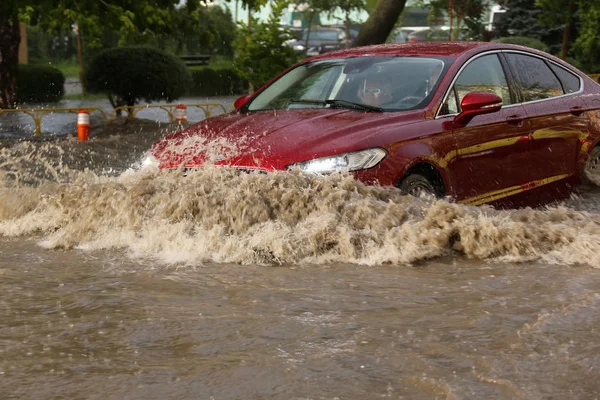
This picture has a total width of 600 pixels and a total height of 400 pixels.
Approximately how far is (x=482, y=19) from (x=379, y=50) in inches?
1434

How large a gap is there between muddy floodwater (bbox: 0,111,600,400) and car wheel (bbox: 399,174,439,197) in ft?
0.47

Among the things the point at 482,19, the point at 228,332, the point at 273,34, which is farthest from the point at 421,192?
the point at 482,19

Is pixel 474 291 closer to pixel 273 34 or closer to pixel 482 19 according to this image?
pixel 273 34

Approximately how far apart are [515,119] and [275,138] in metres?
2.29

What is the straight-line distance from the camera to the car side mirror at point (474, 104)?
7.70m

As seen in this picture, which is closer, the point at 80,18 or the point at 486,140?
the point at 486,140

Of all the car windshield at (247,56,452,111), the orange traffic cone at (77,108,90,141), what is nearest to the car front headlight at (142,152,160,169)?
the car windshield at (247,56,452,111)

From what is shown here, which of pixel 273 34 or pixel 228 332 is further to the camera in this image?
pixel 273 34

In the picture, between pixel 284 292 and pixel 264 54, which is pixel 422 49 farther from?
pixel 264 54

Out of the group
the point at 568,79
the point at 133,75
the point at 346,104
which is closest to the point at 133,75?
the point at 133,75

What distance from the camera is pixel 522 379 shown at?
4188 millimetres

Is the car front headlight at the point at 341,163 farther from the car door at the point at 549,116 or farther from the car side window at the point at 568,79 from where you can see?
the car side window at the point at 568,79

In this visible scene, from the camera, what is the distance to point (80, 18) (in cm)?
1931

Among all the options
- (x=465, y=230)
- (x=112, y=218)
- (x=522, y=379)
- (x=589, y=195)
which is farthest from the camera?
(x=589, y=195)
